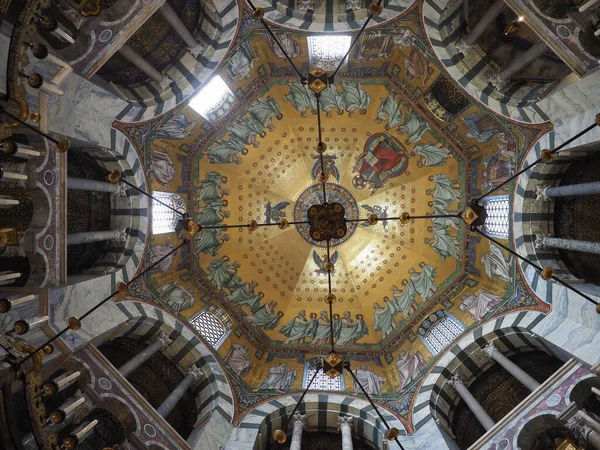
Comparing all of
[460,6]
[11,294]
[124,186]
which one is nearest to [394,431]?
[11,294]

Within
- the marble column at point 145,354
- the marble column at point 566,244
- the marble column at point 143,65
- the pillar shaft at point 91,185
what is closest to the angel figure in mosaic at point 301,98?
the marble column at point 143,65

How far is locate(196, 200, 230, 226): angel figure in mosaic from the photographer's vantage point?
15555mm

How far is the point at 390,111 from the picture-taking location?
15195 mm

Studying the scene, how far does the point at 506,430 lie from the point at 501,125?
821cm

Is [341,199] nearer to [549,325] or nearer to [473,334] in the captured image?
[473,334]

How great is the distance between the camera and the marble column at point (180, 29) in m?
11.0

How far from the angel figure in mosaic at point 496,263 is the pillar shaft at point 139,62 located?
11727mm

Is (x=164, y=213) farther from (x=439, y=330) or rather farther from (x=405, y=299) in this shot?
(x=439, y=330)

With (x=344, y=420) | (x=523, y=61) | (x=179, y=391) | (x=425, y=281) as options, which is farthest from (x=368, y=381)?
(x=523, y=61)

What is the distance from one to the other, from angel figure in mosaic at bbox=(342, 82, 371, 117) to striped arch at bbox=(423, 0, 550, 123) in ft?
11.5

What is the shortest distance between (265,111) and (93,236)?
7558 mm

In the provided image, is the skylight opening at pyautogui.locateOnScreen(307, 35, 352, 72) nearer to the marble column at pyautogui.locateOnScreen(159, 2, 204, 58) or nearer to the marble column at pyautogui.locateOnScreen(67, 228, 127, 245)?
the marble column at pyautogui.locateOnScreen(159, 2, 204, 58)

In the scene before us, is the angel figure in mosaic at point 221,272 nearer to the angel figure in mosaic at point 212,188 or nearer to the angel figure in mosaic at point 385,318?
the angel figure in mosaic at point 212,188

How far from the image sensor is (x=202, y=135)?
14.7m
